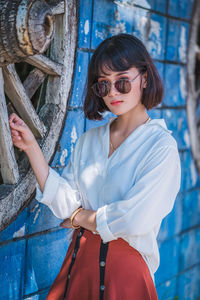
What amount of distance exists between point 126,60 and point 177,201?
2.09 metres

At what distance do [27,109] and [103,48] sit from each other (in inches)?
21.3

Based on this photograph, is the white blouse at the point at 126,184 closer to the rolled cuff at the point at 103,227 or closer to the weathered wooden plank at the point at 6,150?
the rolled cuff at the point at 103,227

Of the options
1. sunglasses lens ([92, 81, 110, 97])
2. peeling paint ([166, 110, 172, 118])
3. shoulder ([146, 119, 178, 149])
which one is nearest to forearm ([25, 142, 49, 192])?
sunglasses lens ([92, 81, 110, 97])

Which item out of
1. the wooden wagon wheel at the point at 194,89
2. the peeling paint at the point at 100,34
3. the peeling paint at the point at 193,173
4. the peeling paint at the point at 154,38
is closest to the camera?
the peeling paint at the point at 100,34

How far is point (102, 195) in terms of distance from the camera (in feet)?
5.81

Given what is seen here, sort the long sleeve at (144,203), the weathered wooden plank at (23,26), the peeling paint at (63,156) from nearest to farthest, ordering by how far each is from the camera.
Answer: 1. the weathered wooden plank at (23,26)
2. the long sleeve at (144,203)
3. the peeling paint at (63,156)

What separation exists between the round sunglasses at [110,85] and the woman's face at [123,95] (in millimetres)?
13

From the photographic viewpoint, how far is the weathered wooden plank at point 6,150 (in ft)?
6.09

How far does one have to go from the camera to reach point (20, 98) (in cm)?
200

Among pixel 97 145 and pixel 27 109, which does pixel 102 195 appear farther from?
pixel 27 109

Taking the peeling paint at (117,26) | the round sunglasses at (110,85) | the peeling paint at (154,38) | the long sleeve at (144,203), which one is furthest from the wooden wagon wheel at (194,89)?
the long sleeve at (144,203)

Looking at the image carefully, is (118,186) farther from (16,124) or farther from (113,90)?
(16,124)

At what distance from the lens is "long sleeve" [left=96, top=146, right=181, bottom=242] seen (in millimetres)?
1598

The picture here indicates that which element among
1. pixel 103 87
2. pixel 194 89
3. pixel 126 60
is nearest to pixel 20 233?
pixel 103 87
